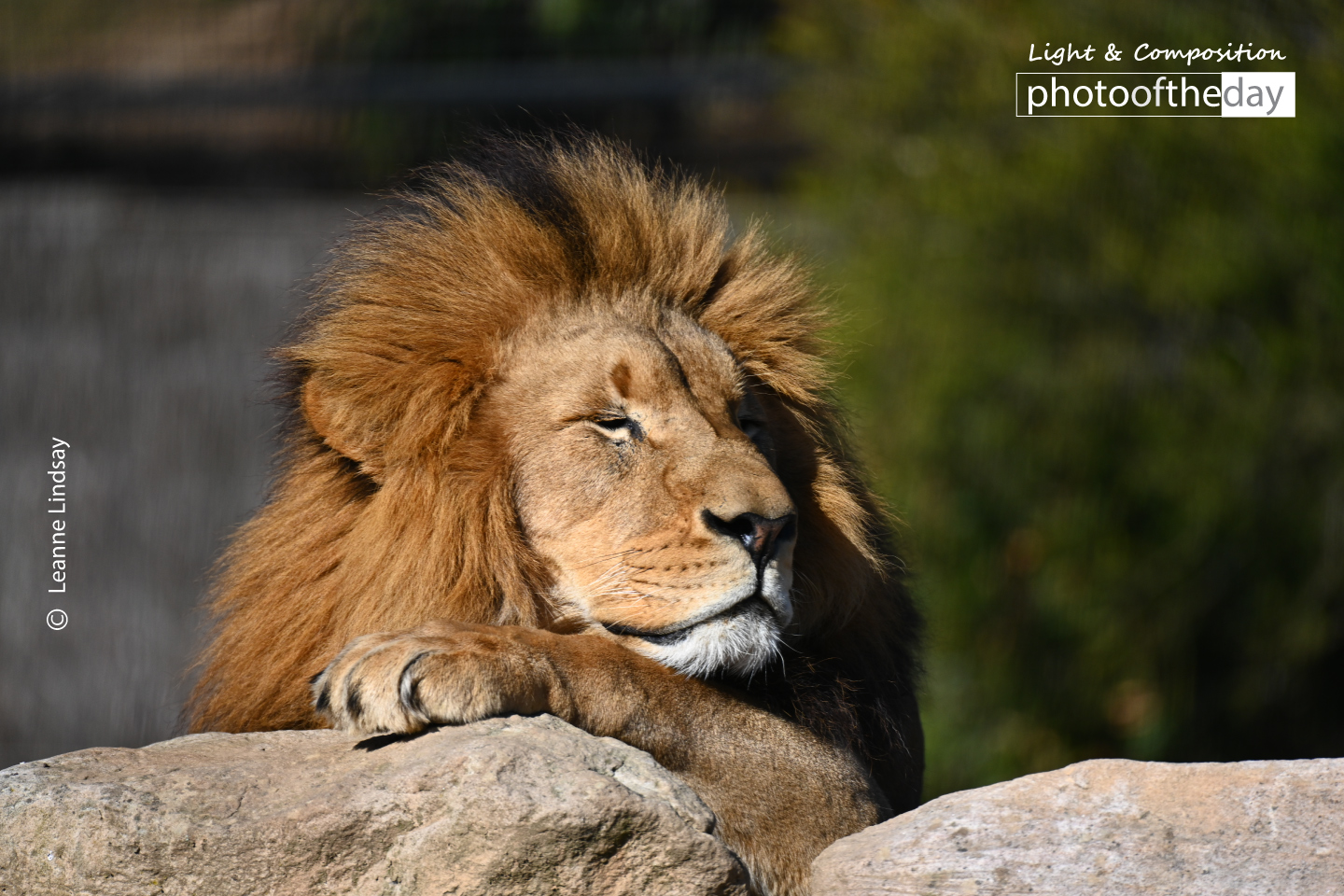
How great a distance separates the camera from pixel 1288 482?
6113 millimetres

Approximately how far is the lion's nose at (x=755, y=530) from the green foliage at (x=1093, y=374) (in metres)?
3.77

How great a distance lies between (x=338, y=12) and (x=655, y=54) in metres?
1.53

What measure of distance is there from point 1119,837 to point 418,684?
41.4 inches

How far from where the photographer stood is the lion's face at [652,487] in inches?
Result: 87.8

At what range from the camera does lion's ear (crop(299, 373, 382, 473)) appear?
8.00 feet

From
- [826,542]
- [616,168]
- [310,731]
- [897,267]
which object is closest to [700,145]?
[897,267]

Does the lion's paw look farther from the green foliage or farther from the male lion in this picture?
the green foliage

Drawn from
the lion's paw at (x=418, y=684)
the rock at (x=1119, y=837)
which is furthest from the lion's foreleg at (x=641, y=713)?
the rock at (x=1119, y=837)

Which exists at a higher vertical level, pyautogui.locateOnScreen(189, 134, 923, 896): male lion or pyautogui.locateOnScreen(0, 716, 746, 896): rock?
pyautogui.locateOnScreen(189, 134, 923, 896): male lion

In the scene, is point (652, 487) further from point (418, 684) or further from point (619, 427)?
point (418, 684)

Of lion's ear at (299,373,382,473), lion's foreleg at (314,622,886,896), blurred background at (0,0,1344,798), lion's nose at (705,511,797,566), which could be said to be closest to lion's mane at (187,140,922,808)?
lion's ear at (299,373,382,473)

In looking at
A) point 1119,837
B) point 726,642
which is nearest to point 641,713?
point 726,642

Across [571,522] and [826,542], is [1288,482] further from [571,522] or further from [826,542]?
[571,522]

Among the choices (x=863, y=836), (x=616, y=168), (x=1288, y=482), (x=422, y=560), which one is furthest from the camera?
(x=1288, y=482)
